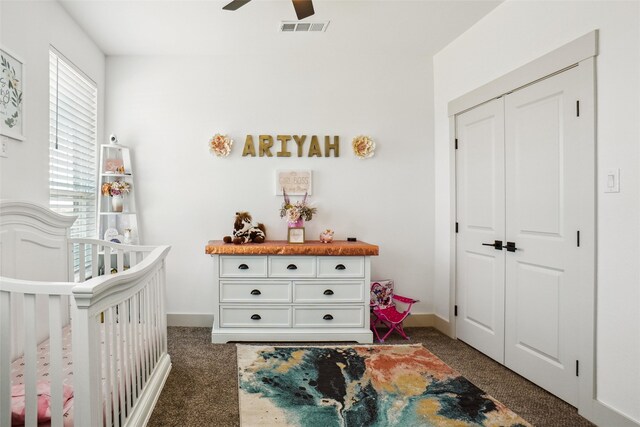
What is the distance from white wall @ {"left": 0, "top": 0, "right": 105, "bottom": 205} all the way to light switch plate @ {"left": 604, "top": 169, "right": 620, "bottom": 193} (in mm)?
3309

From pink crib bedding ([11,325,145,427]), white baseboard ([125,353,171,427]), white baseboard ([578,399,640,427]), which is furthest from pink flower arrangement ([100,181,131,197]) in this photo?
white baseboard ([578,399,640,427])

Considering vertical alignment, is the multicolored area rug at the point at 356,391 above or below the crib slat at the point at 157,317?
below

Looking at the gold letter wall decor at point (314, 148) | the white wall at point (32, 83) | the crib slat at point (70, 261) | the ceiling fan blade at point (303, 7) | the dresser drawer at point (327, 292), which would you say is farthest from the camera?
the gold letter wall decor at point (314, 148)

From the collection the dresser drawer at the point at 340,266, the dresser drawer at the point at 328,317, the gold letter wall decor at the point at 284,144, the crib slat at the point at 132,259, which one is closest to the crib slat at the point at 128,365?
the crib slat at the point at 132,259

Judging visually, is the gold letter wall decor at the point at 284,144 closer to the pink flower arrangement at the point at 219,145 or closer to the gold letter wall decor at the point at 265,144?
the gold letter wall decor at the point at 265,144

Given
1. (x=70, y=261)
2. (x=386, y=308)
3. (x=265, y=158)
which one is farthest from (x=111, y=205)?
(x=386, y=308)

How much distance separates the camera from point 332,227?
368 cm

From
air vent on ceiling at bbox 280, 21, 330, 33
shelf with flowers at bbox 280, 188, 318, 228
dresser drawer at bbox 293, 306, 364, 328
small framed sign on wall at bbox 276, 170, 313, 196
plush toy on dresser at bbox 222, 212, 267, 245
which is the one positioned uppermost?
air vent on ceiling at bbox 280, 21, 330, 33

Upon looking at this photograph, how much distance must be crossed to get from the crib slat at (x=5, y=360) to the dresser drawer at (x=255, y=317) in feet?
6.14

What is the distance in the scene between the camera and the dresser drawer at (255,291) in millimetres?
3170

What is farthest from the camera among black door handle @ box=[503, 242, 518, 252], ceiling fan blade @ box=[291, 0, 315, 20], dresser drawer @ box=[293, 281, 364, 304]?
dresser drawer @ box=[293, 281, 364, 304]

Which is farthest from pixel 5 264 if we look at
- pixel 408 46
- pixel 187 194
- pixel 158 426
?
pixel 408 46

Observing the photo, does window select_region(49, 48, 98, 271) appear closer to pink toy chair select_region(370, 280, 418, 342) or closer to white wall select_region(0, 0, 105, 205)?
white wall select_region(0, 0, 105, 205)

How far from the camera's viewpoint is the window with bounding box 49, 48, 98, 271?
2.67 m
